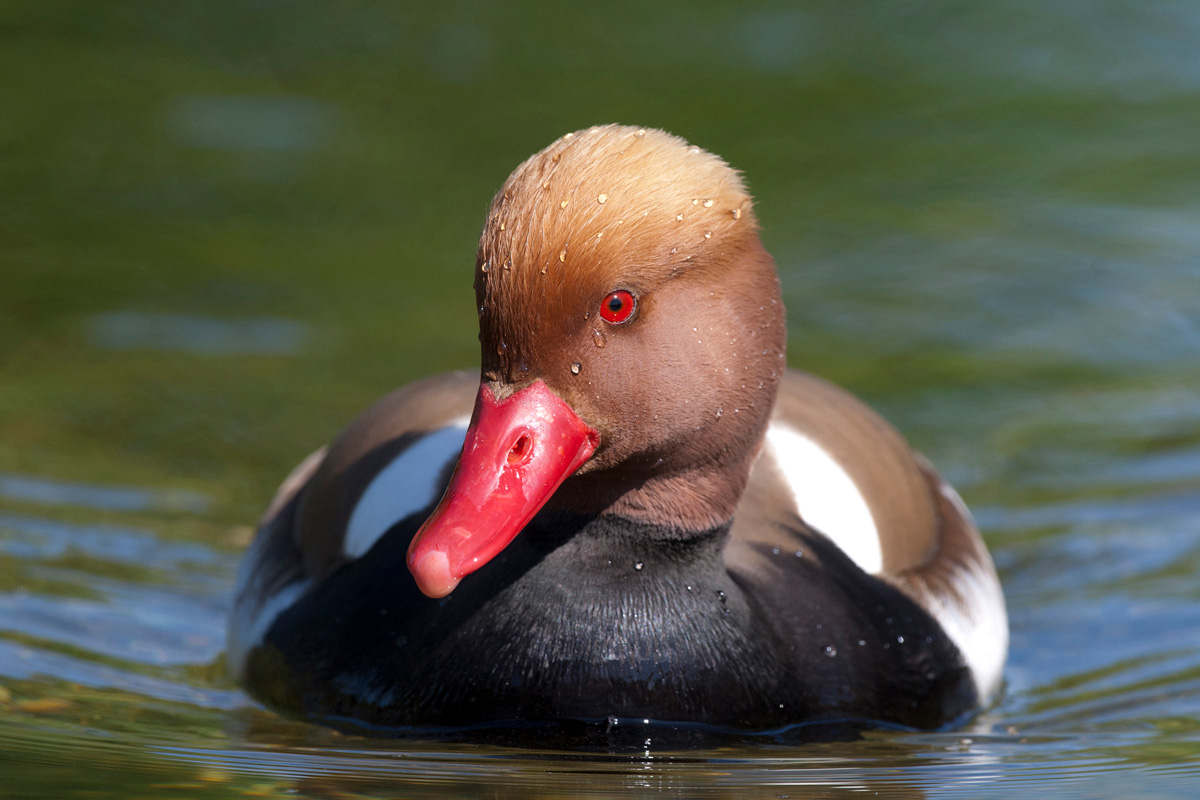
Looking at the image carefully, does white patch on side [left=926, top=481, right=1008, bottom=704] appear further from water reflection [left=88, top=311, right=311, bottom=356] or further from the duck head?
water reflection [left=88, top=311, right=311, bottom=356]

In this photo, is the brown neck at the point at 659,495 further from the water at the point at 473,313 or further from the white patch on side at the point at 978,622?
the white patch on side at the point at 978,622

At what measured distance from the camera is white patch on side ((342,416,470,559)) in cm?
387

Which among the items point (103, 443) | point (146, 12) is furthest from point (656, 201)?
point (146, 12)

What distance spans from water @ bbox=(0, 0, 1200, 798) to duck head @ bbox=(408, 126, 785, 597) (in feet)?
1.75

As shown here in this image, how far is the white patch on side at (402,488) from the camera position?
3869 mm

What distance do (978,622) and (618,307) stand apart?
169 centimetres

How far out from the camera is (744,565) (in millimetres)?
3684

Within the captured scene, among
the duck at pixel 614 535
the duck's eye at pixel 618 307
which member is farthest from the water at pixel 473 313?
the duck's eye at pixel 618 307

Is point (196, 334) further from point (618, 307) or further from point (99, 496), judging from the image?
point (618, 307)

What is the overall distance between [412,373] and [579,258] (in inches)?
151

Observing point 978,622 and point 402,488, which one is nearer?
point 402,488

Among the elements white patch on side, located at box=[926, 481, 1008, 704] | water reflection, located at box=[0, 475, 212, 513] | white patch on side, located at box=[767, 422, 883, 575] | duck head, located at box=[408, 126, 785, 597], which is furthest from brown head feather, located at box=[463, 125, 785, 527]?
water reflection, located at box=[0, 475, 212, 513]

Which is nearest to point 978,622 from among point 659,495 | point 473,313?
point 659,495

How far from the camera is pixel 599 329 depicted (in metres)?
3.09
